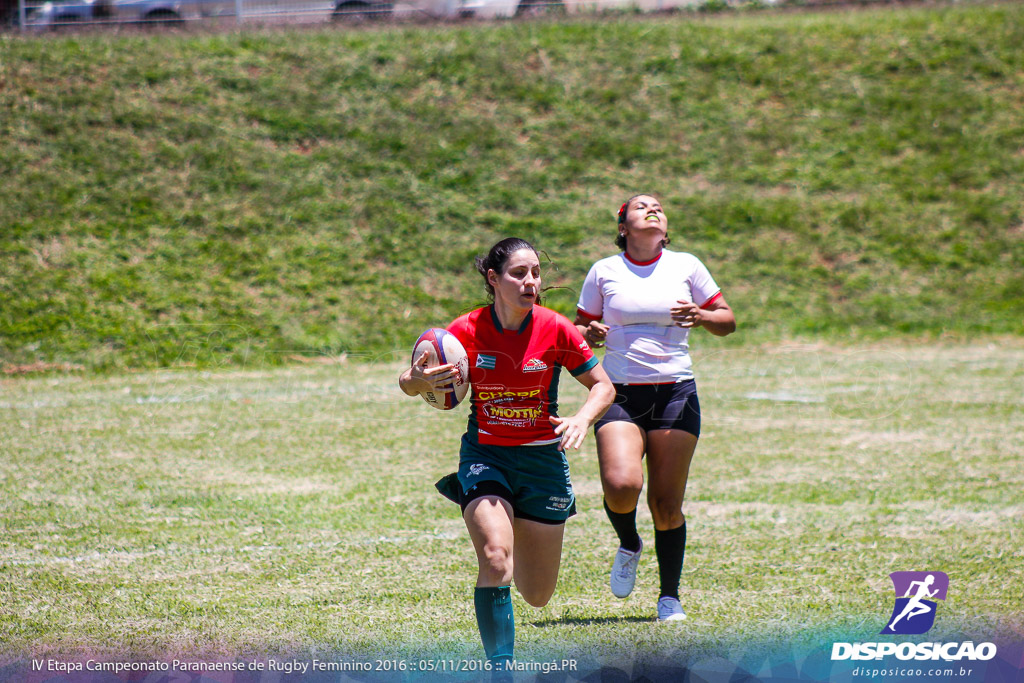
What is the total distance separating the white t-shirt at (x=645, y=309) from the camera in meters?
5.34

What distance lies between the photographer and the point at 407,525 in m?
7.04

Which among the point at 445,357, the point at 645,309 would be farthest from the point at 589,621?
the point at 445,357

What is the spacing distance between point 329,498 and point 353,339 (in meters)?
7.58

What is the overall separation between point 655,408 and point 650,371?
219 mm

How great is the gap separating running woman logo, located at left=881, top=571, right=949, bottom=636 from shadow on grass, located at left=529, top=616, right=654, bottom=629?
1328mm

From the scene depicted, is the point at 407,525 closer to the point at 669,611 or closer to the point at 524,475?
the point at 669,611

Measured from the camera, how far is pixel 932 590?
18.0 feet

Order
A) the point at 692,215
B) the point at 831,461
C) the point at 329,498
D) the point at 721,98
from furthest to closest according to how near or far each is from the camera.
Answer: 1. the point at 721,98
2. the point at 692,215
3. the point at 831,461
4. the point at 329,498

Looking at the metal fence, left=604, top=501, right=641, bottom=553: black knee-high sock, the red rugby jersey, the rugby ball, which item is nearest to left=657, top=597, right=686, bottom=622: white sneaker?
left=604, top=501, right=641, bottom=553: black knee-high sock

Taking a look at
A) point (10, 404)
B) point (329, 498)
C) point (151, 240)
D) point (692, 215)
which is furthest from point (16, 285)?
point (692, 215)

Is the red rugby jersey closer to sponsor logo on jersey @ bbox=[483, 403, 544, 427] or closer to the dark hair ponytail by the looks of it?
sponsor logo on jersey @ bbox=[483, 403, 544, 427]

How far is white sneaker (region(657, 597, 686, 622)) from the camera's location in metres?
5.11

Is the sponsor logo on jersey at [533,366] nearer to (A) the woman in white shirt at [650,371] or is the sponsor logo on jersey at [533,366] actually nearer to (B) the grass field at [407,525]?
(A) the woman in white shirt at [650,371]

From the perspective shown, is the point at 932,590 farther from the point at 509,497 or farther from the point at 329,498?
the point at 329,498
